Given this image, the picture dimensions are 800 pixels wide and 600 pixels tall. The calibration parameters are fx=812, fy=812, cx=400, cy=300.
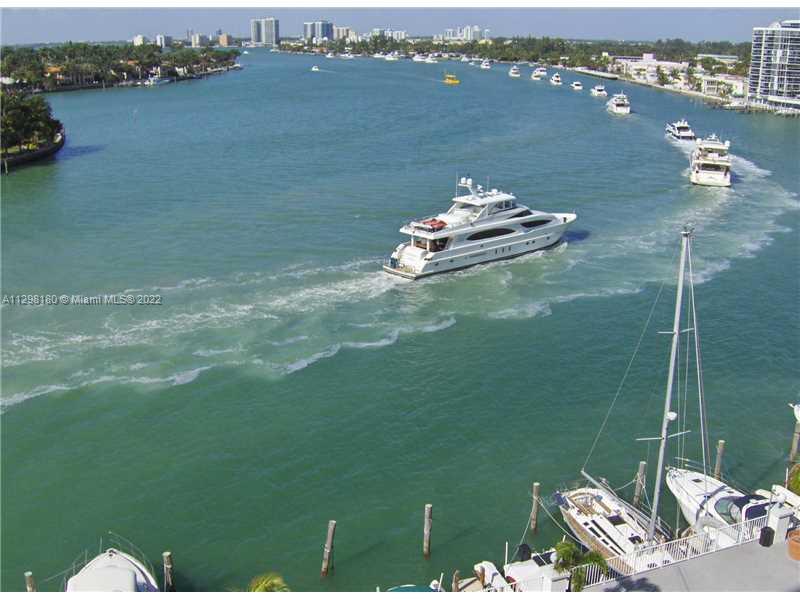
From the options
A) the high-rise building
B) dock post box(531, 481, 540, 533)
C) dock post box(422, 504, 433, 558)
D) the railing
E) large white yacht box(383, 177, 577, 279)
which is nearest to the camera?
the railing

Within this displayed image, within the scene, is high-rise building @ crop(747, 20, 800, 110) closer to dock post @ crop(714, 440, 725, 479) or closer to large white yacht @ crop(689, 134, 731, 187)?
large white yacht @ crop(689, 134, 731, 187)

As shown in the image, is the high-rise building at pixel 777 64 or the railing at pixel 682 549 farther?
the high-rise building at pixel 777 64

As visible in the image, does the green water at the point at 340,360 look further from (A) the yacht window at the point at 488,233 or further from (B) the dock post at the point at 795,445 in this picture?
(A) the yacht window at the point at 488,233

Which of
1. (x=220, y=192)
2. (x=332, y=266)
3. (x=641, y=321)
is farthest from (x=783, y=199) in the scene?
(x=220, y=192)

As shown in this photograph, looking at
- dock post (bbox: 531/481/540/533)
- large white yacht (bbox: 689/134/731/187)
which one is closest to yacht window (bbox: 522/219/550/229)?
large white yacht (bbox: 689/134/731/187)

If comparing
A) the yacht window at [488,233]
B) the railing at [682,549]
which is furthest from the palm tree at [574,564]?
the yacht window at [488,233]

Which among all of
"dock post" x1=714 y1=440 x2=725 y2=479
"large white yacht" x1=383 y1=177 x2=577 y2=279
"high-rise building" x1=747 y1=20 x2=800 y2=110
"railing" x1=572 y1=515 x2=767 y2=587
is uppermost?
"high-rise building" x1=747 y1=20 x2=800 y2=110

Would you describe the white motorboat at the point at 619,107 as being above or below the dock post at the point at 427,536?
above
